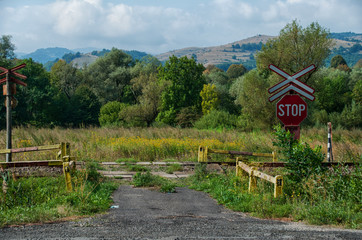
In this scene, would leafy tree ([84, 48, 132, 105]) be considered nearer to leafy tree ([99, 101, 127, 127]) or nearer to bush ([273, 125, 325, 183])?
leafy tree ([99, 101, 127, 127])

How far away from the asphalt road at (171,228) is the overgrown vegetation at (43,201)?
1.24 ft

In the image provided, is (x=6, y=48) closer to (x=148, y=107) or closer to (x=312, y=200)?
(x=148, y=107)

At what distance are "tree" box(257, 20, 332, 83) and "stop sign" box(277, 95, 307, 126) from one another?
93.6ft

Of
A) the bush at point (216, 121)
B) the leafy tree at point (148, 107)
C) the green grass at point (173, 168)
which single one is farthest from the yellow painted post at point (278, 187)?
the leafy tree at point (148, 107)

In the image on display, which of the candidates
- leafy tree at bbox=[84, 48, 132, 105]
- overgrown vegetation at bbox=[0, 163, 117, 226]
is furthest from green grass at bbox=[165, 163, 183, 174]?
leafy tree at bbox=[84, 48, 132, 105]

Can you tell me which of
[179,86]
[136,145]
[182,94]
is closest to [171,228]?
[136,145]

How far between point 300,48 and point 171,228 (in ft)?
113

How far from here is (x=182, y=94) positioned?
51.9 meters

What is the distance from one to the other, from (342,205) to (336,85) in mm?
55244

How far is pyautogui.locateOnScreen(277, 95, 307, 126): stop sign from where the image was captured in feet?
31.2

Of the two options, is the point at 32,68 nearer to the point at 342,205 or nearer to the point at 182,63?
the point at 182,63

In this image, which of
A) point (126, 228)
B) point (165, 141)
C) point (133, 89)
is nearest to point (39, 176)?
point (126, 228)

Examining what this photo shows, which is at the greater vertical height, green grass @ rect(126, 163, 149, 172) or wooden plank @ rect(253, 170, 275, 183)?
wooden plank @ rect(253, 170, 275, 183)

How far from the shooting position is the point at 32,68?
49.7 meters
